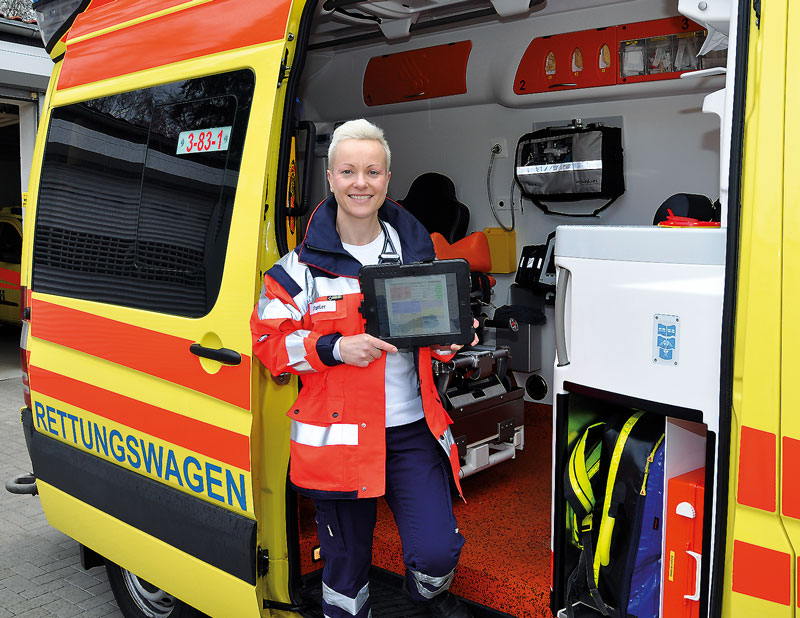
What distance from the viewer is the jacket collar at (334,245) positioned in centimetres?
213

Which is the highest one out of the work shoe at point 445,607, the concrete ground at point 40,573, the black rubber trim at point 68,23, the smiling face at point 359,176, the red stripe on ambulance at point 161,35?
the black rubber trim at point 68,23

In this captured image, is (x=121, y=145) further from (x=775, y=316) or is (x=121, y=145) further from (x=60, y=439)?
(x=775, y=316)

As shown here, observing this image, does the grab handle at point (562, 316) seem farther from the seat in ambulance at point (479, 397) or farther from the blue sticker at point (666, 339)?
the seat in ambulance at point (479, 397)

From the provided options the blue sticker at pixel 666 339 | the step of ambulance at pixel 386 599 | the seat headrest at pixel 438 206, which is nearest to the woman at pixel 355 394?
the step of ambulance at pixel 386 599

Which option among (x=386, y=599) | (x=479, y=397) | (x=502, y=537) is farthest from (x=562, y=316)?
(x=479, y=397)

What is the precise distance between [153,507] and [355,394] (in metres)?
0.98

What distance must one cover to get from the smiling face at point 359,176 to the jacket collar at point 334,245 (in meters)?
0.07

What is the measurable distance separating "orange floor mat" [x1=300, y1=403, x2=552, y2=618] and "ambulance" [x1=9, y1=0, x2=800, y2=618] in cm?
1

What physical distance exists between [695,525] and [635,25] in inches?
136

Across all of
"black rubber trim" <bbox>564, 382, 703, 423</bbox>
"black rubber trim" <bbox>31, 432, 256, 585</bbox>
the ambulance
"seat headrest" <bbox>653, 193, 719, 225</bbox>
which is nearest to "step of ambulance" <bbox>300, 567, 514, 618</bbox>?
the ambulance

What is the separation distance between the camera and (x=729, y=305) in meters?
1.43

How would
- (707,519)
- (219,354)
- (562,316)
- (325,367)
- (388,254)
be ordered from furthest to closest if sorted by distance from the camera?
1. (219,354)
2. (388,254)
3. (325,367)
4. (562,316)
5. (707,519)

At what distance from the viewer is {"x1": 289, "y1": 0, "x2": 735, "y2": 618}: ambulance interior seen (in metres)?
3.01

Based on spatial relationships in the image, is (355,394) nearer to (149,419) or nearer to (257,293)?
(257,293)
